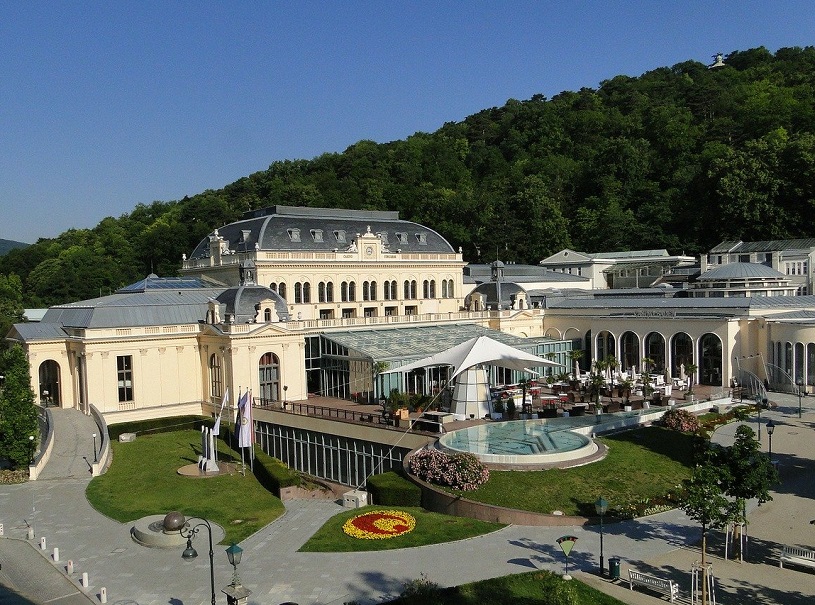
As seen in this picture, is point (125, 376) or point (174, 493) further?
point (125, 376)

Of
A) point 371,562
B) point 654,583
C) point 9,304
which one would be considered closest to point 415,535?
point 371,562

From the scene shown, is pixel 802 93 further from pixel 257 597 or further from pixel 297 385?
pixel 257 597

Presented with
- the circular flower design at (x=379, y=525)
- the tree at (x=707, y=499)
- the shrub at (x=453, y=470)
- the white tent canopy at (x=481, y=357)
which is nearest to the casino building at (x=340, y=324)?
the white tent canopy at (x=481, y=357)

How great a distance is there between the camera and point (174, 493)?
1209 inches

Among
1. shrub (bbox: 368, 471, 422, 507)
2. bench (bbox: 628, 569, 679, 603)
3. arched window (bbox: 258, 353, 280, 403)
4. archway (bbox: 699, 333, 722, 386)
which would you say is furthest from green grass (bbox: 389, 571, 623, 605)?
archway (bbox: 699, 333, 722, 386)

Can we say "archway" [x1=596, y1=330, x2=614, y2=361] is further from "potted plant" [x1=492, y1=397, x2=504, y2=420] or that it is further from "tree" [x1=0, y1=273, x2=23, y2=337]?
"tree" [x1=0, y1=273, x2=23, y2=337]

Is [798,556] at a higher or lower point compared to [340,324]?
lower

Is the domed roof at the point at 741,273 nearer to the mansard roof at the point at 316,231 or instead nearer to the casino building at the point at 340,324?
the casino building at the point at 340,324

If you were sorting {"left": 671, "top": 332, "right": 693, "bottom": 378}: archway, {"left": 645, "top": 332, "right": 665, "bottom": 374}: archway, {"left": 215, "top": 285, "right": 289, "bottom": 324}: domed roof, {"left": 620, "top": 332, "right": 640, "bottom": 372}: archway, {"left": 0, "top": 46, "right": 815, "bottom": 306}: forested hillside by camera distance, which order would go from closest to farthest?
{"left": 215, "top": 285, "right": 289, "bottom": 324}: domed roof < {"left": 671, "top": 332, "right": 693, "bottom": 378}: archway < {"left": 645, "top": 332, "right": 665, "bottom": 374}: archway < {"left": 620, "top": 332, "right": 640, "bottom": 372}: archway < {"left": 0, "top": 46, "right": 815, "bottom": 306}: forested hillside

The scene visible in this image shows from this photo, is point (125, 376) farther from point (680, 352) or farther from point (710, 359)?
point (710, 359)

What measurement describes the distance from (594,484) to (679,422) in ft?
34.4

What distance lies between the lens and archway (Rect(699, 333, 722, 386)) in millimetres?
46906

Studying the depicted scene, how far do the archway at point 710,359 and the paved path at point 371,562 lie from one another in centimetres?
1996

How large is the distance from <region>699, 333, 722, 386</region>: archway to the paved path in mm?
19960
